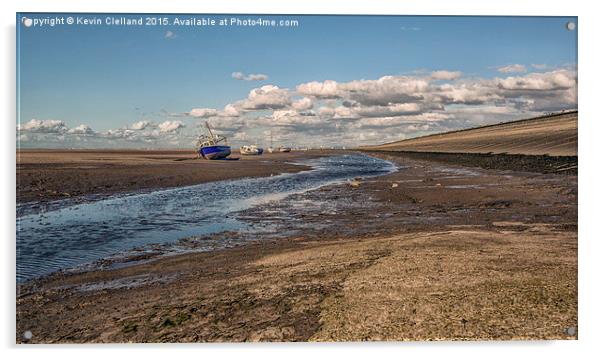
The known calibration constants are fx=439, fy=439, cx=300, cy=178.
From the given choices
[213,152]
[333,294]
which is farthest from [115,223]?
[213,152]

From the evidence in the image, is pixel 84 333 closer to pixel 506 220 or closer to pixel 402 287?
pixel 402 287

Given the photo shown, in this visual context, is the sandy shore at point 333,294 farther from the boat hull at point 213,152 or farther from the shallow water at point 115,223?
the boat hull at point 213,152

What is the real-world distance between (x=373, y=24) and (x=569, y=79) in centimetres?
369

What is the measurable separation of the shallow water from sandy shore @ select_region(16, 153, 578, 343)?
1494 mm

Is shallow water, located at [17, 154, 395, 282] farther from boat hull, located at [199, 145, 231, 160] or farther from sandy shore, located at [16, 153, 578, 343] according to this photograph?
boat hull, located at [199, 145, 231, 160]

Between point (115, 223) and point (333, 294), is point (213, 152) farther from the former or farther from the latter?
point (333, 294)

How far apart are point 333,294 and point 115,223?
393 inches

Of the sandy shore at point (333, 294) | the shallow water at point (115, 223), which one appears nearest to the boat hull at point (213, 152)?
the shallow water at point (115, 223)

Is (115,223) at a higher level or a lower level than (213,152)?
lower

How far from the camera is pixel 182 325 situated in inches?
243

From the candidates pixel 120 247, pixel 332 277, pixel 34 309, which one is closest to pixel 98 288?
pixel 34 309

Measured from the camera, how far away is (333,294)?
648 cm

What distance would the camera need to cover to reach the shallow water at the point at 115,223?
994cm

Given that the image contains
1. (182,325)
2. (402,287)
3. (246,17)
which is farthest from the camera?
(246,17)
